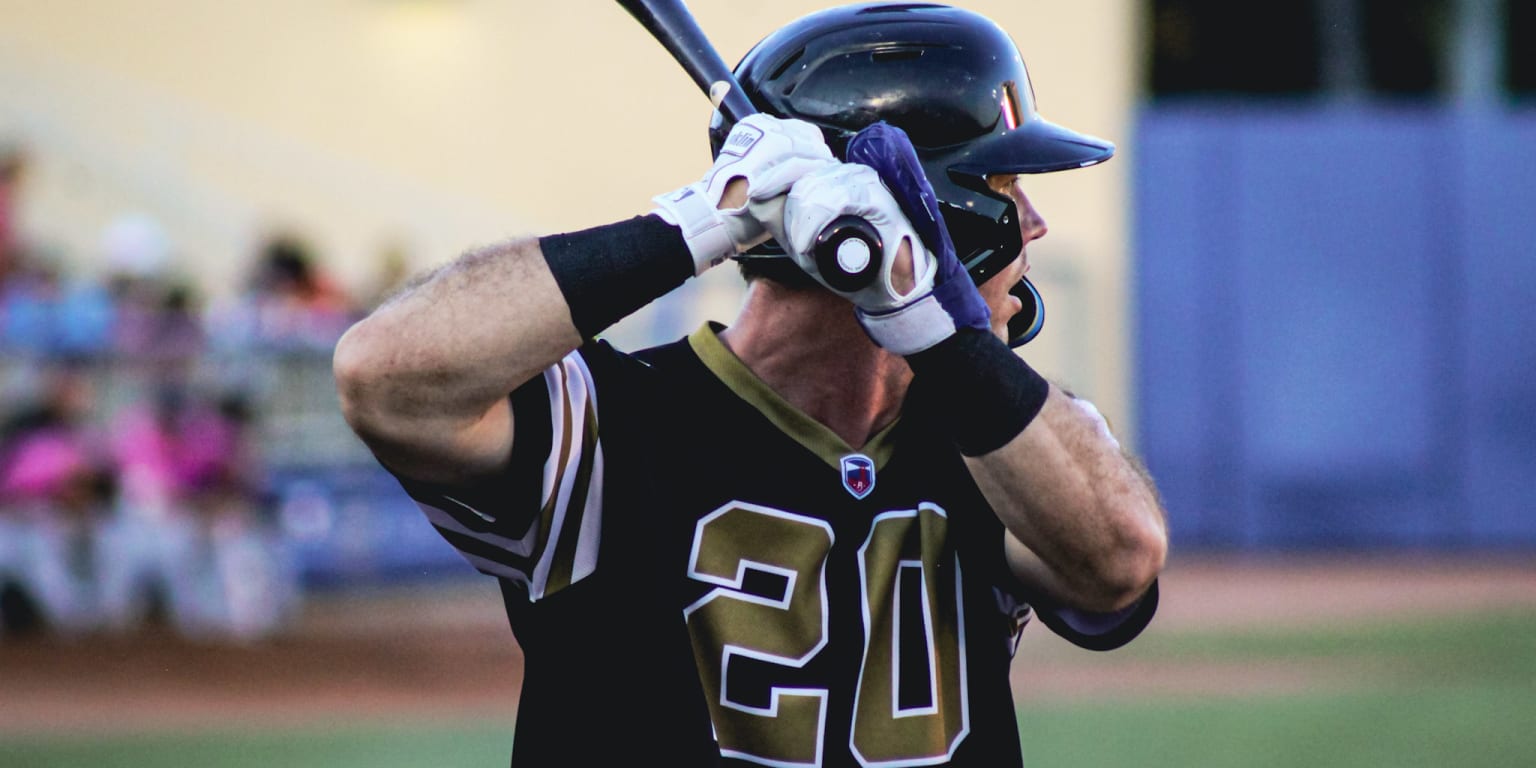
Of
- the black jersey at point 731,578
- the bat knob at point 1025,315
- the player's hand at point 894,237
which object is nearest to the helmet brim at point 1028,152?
the bat knob at point 1025,315

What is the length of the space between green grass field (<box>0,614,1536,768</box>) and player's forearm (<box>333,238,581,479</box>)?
4.94m

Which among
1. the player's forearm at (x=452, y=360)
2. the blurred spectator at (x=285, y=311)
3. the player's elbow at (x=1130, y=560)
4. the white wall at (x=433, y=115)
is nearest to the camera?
the player's forearm at (x=452, y=360)

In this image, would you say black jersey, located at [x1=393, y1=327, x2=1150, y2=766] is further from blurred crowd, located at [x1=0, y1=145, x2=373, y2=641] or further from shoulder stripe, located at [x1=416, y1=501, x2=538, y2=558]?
blurred crowd, located at [x1=0, y1=145, x2=373, y2=641]

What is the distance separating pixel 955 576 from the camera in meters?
2.72

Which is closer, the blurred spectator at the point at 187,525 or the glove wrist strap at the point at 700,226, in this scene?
the glove wrist strap at the point at 700,226

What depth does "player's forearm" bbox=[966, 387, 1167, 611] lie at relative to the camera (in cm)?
252

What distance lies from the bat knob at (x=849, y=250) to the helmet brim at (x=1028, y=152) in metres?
0.42

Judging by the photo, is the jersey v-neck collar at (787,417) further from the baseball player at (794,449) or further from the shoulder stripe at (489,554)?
the shoulder stripe at (489,554)

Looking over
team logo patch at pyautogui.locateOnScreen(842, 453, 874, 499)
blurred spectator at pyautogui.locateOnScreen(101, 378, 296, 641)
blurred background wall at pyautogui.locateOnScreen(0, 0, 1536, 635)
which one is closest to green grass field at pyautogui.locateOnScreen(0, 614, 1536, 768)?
blurred spectator at pyautogui.locateOnScreen(101, 378, 296, 641)

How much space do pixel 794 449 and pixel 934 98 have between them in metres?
0.57

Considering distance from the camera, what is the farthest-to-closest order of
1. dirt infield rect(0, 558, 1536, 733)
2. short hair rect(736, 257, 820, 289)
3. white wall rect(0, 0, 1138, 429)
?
white wall rect(0, 0, 1138, 429), dirt infield rect(0, 558, 1536, 733), short hair rect(736, 257, 820, 289)

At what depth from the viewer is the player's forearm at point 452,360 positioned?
7.80 feet

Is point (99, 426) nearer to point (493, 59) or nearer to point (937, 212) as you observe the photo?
point (493, 59)

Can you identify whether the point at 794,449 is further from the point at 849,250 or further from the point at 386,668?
the point at 386,668
